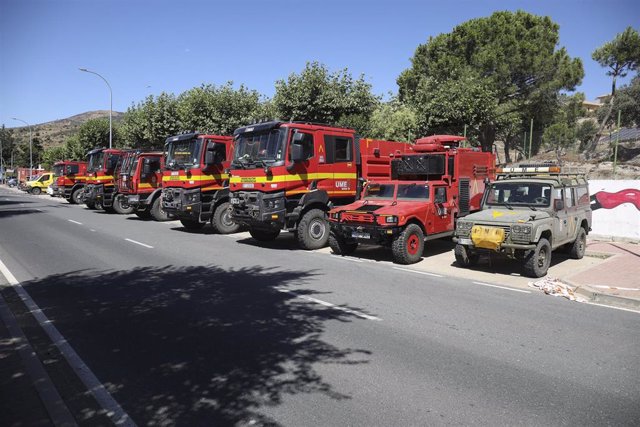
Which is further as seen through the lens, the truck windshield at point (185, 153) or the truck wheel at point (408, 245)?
the truck windshield at point (185, 153)

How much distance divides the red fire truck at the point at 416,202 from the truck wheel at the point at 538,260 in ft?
7.68

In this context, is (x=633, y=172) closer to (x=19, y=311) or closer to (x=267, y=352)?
(x=267, y=352)

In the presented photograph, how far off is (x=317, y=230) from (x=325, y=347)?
303 inches

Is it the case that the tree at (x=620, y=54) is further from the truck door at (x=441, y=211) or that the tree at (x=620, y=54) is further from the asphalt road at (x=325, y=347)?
the asphalt road at (x=325, y=347)

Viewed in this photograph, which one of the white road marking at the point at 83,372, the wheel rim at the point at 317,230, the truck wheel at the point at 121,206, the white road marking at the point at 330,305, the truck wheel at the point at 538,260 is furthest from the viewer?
the truck wheel at the point at 121,206

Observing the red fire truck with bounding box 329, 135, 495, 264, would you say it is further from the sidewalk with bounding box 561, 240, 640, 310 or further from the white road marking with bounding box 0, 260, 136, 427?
the white road marking with bounding box 0, 260, 136, 427

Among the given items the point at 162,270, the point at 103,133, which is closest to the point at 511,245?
the point at 162,270

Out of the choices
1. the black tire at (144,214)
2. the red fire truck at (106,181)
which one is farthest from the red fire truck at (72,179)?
the black tire at (144,214)

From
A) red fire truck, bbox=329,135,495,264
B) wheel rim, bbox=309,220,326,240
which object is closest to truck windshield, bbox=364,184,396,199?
red fire truck, bbox=329,135,495,264

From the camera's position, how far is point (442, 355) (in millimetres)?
4945

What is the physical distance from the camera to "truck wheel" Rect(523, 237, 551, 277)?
891 centimetres

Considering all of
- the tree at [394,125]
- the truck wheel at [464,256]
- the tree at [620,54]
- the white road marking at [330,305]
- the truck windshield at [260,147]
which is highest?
the tree at [620,54]

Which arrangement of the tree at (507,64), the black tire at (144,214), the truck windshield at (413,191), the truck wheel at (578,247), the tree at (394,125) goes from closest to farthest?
1. the truck wheel at (578,247)
2. the truck windshield at (413,191)
3. the black tire at (144,214)
4. the tree at (394,125)
5. the tree at (507,64)

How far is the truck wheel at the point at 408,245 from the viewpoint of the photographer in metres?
10.3
